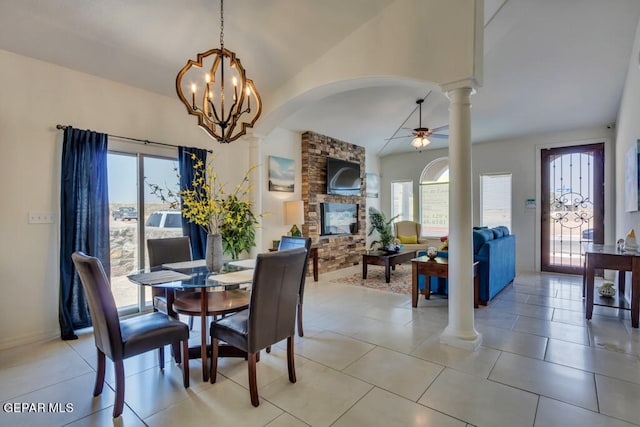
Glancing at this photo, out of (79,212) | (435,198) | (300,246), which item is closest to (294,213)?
(300,246)

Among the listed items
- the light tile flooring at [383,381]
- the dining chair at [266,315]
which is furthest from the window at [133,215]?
the dining chair at [266,315]

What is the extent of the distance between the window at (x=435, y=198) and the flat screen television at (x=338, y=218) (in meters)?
1.83

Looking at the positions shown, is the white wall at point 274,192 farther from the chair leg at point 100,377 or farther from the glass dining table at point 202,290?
the chair leg at point 100,377

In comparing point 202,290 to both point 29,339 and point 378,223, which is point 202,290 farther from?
point 378,223

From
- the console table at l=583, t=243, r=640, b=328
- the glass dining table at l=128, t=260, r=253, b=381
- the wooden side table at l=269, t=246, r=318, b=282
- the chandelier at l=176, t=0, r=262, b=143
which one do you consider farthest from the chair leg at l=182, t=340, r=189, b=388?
the console table at l=583, t=243, r=640, b=328

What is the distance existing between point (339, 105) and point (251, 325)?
418 centimetres

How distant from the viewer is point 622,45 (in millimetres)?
3596

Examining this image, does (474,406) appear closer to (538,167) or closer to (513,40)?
(513,40)

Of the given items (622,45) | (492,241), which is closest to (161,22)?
(492,241)

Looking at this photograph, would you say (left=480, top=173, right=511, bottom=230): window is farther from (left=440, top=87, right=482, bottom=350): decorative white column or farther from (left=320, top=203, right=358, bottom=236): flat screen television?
(left=440, top=87, right=482, bottom=350): decorative white column

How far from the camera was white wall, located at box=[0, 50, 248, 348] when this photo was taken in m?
2.88

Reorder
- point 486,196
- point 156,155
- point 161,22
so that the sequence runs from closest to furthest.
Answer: point 161,22
point 156,155
point 486,196

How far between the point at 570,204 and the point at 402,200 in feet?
11.2

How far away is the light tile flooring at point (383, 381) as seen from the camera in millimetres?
1898
